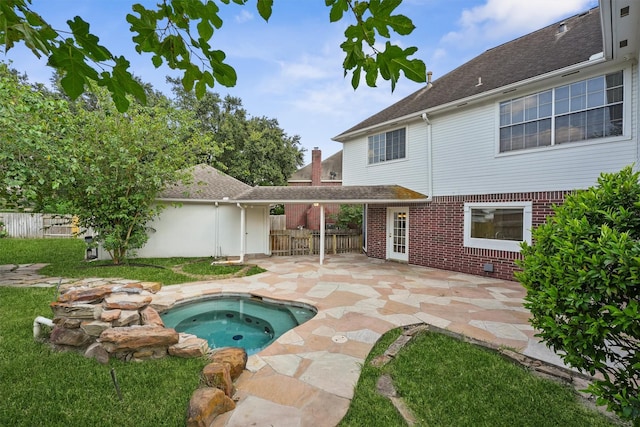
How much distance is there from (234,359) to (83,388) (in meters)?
1.58

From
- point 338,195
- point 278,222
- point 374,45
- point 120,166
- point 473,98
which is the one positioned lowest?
point 278,222

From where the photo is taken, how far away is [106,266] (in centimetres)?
956

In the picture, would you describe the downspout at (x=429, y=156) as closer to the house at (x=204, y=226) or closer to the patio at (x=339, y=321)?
the patio at (x=339, y=321)

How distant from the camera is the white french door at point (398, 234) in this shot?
1091cm

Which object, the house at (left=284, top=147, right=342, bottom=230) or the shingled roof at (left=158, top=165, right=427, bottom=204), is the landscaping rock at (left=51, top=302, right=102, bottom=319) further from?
the house at (left=284, top=147, right=342, bottom=230)

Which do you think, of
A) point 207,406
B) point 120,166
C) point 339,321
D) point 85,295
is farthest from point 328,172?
point 207,406

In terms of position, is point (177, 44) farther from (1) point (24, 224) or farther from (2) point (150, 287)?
(1) point (24, 224)

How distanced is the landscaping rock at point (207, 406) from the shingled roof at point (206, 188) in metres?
8.98

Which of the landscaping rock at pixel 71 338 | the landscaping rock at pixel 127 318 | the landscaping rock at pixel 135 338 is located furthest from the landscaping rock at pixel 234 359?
the landscaping rock at pixel 71 338

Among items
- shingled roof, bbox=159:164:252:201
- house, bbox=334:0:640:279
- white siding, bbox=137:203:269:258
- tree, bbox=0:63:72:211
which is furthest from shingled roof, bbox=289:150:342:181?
tree, bbox=0:63:72:211

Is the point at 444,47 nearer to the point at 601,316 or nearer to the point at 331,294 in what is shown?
the point at 331,294

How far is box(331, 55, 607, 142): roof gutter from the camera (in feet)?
21.9

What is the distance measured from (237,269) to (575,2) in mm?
13935

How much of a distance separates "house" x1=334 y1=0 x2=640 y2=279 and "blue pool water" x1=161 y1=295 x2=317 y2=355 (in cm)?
598
